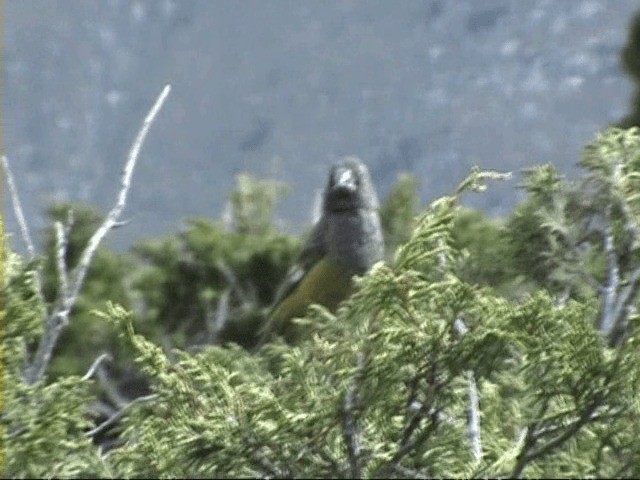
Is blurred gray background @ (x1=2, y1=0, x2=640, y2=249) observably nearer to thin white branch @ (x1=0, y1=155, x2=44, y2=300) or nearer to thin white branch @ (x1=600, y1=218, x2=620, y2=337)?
thin white branch @ (x1=600, y1=218, x2=620, y2=337)

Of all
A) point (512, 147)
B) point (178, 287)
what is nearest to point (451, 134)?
point (512, 147)

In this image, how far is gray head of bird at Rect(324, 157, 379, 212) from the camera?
176 inches

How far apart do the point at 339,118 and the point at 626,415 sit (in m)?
8.79

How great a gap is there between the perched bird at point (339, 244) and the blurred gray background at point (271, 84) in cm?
478

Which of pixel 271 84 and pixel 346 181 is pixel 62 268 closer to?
pixel 346 181

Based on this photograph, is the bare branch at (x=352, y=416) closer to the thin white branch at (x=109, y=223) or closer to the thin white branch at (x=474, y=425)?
the thin white branch at (x=474, y=425)

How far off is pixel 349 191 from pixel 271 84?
6260 mm

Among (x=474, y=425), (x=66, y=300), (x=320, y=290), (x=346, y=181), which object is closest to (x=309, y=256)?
(x=320, y=290)

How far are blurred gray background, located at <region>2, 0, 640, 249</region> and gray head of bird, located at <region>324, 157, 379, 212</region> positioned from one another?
15.8 feet

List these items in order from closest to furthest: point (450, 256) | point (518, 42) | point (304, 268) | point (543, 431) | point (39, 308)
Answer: point (543, 431) → point (450, 256) → point (39, 308) → point (304, 268) → point (518, 42)

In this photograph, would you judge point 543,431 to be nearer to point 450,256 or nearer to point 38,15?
point 450,256

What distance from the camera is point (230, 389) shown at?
5.46ft

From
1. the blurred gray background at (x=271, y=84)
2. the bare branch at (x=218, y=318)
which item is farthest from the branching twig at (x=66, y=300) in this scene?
the blurred gray background at (x=271, y=84)

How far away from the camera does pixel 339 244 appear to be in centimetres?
448
